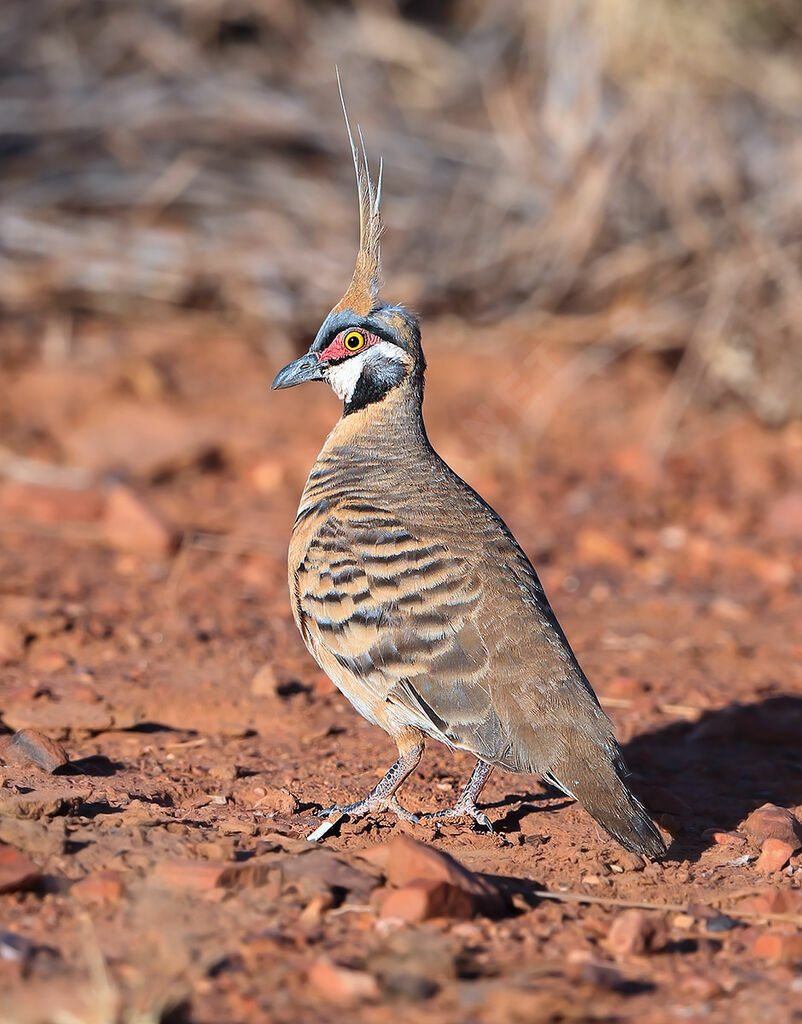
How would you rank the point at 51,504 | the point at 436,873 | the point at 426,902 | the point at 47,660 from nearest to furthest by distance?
the point at 426,902
the point at 436,873
the point at 47,660
the point at 51,504

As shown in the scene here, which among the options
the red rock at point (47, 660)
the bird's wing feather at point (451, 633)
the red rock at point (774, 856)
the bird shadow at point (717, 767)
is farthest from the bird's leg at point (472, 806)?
the red rock at point (47, 660)

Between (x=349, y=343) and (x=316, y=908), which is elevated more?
(x=349, y=343)

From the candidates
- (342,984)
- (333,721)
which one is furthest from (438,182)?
(342,984)

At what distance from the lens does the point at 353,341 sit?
5.33 m

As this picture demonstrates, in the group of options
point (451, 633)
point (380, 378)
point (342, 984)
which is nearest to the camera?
point (342, 984)

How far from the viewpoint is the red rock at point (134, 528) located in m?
7.86

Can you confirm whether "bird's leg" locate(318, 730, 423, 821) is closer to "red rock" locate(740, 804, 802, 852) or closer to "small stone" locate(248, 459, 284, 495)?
"red rock" locate(740, 804, 802, 852)

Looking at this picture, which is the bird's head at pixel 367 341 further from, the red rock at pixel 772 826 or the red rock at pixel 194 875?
the red rock at pixel 194 875

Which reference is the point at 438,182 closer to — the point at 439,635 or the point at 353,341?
the point at 353,341

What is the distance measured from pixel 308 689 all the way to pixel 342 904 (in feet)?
8.05

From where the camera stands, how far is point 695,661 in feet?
22.0

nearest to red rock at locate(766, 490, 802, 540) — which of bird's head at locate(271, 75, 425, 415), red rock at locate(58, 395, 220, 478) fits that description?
red rock at locate(58, 395, 220, 478)

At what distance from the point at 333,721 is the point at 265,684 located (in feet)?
1.16

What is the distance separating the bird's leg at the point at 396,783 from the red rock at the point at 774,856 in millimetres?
1172
